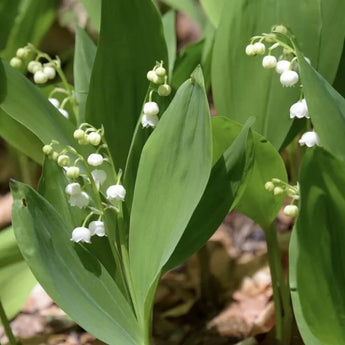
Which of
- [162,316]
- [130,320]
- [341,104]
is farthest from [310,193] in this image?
[162,316]

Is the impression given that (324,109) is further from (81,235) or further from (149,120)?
(81,235)

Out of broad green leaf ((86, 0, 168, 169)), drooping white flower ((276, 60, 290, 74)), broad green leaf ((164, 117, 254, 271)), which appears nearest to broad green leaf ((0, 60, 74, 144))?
broad green leaf ((86, 0, 168, 169))

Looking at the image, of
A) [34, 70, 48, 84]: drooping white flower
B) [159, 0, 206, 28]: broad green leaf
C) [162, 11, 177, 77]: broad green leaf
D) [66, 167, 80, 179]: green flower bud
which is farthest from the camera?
[159, 0, 206, 28]: broad green leaf

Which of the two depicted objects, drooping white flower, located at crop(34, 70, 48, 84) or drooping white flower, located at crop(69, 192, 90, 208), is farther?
drooping white flower, located at crop(34, 70, 48, 84)

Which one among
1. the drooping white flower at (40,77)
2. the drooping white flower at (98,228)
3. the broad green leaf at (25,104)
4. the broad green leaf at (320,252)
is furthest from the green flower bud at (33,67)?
the broad green leaf at (320,252)

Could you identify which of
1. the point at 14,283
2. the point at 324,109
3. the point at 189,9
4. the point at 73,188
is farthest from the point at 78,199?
the point at 189,9

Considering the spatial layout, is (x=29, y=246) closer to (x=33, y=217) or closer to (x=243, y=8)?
(x=33, y=217)

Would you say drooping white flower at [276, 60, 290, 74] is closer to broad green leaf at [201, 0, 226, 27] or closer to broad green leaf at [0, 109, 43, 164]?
broad green leaf at [201, 0, 226, 27]
